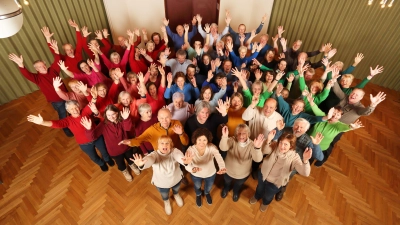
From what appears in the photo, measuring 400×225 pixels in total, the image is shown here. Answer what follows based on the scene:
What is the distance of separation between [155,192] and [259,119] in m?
1.83

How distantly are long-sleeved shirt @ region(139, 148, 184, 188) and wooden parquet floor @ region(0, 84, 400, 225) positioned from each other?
2.31 ft

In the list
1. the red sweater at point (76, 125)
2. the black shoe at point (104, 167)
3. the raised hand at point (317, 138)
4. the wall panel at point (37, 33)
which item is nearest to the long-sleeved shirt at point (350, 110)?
the raised hand at point (317, 138)

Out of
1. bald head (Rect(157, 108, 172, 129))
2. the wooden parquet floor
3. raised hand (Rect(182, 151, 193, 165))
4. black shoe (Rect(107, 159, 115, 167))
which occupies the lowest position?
the wooden parquet floor

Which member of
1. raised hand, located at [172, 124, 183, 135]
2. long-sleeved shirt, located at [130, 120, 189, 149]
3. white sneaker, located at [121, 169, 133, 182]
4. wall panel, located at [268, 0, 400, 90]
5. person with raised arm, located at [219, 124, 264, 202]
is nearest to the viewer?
person with raised arm, located at [219, 124, 264, 202]

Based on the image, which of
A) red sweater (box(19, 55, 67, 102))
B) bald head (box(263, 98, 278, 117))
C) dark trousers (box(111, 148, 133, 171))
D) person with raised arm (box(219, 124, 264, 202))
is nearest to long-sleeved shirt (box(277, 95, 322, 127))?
bald head (box(263, 98, 278, 117))

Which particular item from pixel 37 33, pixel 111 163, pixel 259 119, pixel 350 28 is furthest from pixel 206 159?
pixel 350 28

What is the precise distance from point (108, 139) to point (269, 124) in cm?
205

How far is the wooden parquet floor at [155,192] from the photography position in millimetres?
3117

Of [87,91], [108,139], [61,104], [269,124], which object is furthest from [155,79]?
[269,124]

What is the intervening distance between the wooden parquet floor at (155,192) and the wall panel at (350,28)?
77.3 inches

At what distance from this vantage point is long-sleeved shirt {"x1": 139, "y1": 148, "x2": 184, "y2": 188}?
8.02 feet

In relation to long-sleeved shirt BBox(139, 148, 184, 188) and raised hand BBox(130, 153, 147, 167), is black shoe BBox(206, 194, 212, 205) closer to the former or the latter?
long-sleeved shirt BBox(139, 148, 184, 188)

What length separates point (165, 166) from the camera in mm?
2564

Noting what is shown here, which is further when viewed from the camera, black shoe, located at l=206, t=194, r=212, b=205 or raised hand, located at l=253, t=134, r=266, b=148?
black shoe, located at l=206, t=194, r=212, b=205
